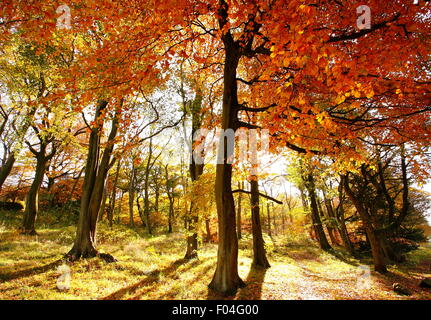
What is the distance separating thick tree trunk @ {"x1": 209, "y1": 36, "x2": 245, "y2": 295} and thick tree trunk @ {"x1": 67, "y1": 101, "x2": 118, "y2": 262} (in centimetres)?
556

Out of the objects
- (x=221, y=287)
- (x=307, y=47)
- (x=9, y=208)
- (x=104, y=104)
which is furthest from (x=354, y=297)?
(x=9, y=208)

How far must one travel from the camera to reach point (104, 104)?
1095 centimetres

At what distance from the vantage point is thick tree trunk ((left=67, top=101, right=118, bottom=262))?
9.84 m

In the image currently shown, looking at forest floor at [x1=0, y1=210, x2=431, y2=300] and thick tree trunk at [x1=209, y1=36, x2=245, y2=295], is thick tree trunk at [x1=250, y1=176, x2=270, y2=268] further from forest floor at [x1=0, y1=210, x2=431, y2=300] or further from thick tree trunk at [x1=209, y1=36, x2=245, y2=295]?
thick tree trunk at [x1=209, y1=36, x2=245, y2=295]

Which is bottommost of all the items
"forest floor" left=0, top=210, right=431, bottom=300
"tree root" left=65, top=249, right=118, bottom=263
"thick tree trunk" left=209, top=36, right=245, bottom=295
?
"forest floor" left=0, top=210, right=431, bottom=300

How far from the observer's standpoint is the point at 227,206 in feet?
22.6

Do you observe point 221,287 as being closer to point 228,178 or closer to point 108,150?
point 228,178

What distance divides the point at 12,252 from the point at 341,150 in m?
15.0

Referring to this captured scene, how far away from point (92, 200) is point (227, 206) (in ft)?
24.6

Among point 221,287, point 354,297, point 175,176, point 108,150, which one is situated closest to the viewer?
point 221,287

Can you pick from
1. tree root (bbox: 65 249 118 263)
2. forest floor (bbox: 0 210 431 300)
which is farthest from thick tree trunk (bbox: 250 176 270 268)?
tree root (bbox: 65 249 118 263)

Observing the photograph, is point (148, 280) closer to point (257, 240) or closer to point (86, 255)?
point (86, 255)

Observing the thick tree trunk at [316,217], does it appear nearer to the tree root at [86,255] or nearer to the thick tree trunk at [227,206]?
the thick tree trunk at [227,206]

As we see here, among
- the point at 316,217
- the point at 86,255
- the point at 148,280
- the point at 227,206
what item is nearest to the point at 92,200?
the point at 86,255
